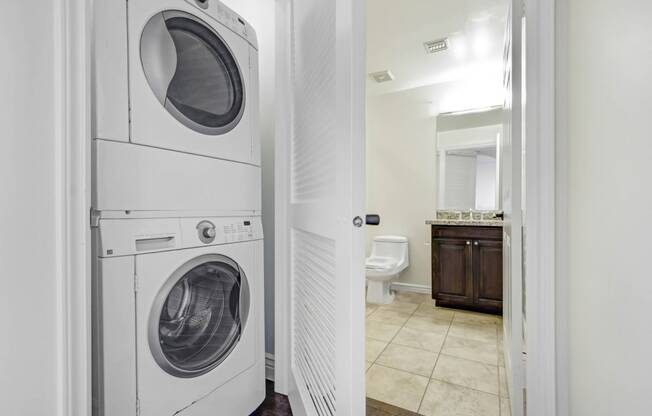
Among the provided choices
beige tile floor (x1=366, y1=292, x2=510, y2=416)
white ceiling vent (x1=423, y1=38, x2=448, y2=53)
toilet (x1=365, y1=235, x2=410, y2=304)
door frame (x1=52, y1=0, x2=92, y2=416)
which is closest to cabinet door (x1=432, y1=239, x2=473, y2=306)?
beige tile floor (x1=366, y1=292, x2=510, y2=416)

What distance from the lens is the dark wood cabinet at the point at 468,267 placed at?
2752mm

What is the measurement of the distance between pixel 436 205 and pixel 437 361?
1.97 meters

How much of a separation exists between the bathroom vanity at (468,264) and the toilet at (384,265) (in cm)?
45

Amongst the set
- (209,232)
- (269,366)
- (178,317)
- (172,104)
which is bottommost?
(269,366)

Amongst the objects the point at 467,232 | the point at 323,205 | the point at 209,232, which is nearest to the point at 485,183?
the point at 467,232

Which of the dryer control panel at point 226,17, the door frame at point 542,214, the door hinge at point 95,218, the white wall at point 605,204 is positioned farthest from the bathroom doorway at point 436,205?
the door hinge at point 95,218

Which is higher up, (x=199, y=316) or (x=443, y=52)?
(x=443, y=52)

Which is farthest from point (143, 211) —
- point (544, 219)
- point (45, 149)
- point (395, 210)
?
point (395, 210)

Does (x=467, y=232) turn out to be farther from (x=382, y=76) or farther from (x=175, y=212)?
(x=175, y=212)

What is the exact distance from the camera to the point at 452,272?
296 cm

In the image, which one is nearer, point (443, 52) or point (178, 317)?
point (178, 317)

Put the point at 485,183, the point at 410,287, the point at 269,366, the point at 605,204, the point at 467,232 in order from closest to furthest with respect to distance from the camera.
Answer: the point at 605,204, the point at 269,366, the point at 467,232, the point at 485,183, the point at 410,287

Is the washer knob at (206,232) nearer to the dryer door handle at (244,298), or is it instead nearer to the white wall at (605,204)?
the dryer door handle at (244,298)

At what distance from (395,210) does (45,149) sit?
3.42 meters
